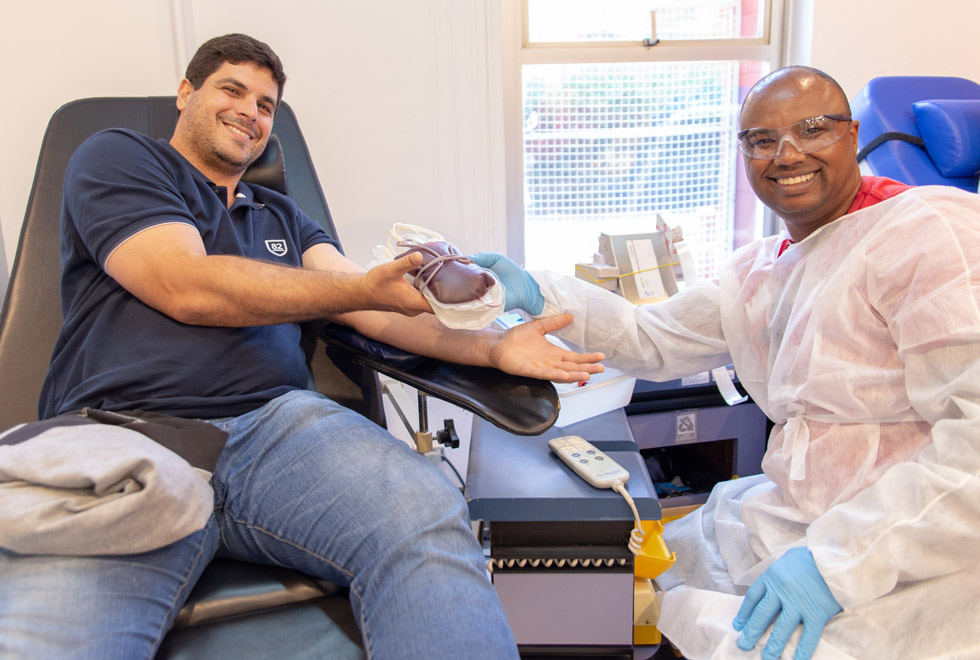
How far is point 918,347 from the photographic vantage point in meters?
0.99

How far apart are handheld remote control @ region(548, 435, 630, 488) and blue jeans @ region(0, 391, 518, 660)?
32cm

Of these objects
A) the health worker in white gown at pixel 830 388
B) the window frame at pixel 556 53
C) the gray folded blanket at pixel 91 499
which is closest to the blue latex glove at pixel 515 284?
the health worker in white gown at pixel 830 388

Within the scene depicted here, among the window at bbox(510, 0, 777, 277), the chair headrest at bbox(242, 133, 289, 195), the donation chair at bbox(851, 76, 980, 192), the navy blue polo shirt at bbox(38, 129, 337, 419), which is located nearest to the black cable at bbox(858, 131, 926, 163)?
the donation chair at bbox(851, 76, 980, 192)

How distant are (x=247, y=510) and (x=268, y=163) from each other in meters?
0.82

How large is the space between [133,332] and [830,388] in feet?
3.66

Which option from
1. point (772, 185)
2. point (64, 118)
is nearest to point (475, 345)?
point (772, 185)

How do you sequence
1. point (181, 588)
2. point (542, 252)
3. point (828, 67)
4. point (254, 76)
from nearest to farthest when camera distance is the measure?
1. point (181, 588)
2. point (254, 76)
3. point (828, 67)
4. point (542, 252)

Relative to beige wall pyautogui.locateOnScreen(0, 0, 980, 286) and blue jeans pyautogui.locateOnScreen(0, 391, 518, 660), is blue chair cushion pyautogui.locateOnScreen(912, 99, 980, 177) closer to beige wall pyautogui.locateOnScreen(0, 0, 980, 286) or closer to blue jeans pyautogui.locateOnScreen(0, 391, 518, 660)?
beige wall pyautogui.locateOnScreen(0, 0, 980, 286)

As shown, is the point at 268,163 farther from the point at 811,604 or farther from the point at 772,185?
the point at 811,604

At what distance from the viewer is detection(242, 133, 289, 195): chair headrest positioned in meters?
1.54

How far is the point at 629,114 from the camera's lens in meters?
2.46

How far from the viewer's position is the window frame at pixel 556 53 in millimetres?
2354

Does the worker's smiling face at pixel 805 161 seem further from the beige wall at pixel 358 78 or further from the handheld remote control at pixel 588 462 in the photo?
the beige wall at pixel 358 78

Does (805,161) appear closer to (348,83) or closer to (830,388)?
(830,388)
